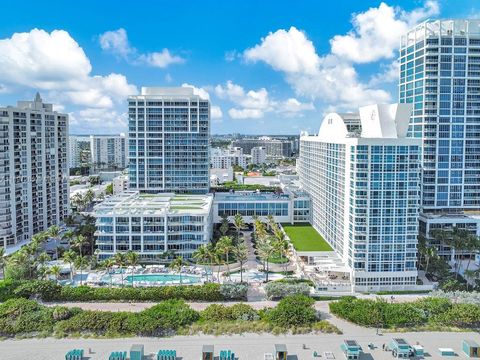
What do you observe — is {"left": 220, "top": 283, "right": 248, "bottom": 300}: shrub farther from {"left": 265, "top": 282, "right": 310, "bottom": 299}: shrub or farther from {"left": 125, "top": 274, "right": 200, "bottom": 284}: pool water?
{"left": 125, "top": 274, "right": 200, "bottom": 284}: pool water

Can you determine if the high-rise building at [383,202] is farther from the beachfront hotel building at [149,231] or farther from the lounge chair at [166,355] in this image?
the lounge chair at [166,355]

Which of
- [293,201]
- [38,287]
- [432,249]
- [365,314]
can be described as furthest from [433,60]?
[38,287]

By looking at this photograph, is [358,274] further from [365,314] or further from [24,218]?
[24,218]

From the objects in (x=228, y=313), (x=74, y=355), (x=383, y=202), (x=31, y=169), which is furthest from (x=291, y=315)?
(x=31, y=169)

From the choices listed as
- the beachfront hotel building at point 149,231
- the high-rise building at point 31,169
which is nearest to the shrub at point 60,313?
the beachfront hotel building at point 149,231

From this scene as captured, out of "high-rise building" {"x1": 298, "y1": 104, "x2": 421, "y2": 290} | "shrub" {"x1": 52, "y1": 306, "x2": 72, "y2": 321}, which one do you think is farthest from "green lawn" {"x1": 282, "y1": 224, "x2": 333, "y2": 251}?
"shrub" {"x1": 52, "y1": 306, "x2": 72, "y2": 321}
